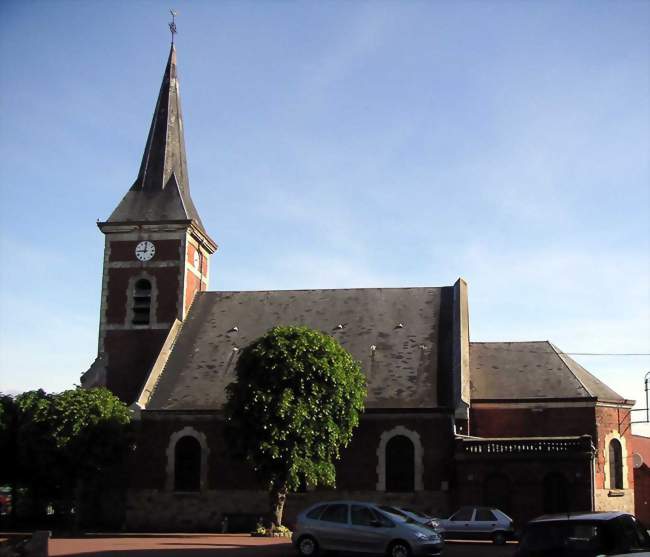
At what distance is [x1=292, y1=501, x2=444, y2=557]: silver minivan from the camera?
22172 mm

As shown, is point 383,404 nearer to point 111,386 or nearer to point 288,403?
point 288,403

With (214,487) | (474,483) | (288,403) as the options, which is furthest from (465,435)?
(214,487)

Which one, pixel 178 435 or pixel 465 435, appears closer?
pixel 465 435

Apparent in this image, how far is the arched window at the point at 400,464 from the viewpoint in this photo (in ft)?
117

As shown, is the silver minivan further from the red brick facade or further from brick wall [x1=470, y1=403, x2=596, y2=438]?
the red brick facade

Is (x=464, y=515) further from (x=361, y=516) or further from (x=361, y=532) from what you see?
(x=361, y=532)

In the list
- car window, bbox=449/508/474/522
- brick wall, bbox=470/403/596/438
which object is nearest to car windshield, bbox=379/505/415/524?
car window, bbox=449/508/474/522

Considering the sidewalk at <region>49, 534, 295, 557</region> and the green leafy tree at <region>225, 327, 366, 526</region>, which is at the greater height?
the green leafy tree at <region>225, 327, 366, 526</region>

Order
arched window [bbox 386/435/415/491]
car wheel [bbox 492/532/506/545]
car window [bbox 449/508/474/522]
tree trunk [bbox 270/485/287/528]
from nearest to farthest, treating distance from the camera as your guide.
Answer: car wheel [bbox 492/532/506/545] → car window [bbox 449/508/474/522] → tree trunk [bbox 270/485/287/528] → arched window [bbox 386/435/415/491]

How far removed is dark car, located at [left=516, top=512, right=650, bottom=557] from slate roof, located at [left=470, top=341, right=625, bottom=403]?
23.2m

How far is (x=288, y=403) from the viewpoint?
31750mm

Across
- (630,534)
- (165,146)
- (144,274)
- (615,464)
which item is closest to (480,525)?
(615,464)

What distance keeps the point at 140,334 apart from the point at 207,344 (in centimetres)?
400

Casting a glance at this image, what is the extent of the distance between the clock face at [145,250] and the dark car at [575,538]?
32.3 m
